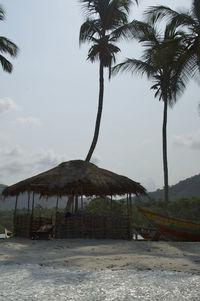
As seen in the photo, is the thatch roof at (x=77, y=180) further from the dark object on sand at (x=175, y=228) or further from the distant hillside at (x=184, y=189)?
the distant hillside at (x=184, y=189)

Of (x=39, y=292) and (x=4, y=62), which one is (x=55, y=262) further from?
(x=4, y=62)

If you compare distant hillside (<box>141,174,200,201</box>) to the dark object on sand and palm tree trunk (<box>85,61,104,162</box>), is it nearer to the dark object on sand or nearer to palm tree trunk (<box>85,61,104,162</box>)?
palm tree trunk (<box>85,61,104,162</box>)

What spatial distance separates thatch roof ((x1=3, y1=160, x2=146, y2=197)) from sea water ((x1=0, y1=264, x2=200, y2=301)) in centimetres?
681

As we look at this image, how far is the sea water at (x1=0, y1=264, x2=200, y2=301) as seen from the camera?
4801mm

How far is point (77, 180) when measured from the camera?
43.6ft

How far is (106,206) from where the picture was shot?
4281cm

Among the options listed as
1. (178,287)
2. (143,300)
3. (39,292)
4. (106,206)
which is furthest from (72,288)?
(106,206)

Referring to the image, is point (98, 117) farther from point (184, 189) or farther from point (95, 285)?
point (184, 189)

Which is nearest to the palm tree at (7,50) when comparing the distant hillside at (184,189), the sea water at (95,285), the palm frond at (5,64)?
the palm frond at (5,64)

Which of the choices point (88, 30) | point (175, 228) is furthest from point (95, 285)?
A: point (88, 30)

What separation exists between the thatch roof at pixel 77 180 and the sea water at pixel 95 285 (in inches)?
268

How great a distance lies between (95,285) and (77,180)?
8.00 meters

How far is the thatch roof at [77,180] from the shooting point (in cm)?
1346

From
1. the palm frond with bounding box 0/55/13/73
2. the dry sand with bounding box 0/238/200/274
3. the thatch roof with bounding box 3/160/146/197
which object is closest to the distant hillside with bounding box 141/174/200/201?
the palm frond with bounding box 0/55/13/73
